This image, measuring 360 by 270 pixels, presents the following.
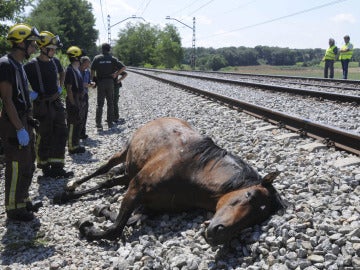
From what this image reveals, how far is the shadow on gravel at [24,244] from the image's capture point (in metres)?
3.83

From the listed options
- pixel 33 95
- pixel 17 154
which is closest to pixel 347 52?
pixel 33 95

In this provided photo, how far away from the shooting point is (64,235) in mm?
4215

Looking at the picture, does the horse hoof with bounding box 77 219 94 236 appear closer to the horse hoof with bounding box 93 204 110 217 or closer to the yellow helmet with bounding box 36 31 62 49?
the horse hoof with bounding box 93 204 110 217

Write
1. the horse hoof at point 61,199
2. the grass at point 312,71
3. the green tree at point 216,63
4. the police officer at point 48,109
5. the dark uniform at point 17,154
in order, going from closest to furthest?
the dark uniform at point 17,154 < the horse hoof at point 61,199 < the police officer at point 48,109 < the grass at point 312,71 < the green tree at point 216,63

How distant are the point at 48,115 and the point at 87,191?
5.67ft

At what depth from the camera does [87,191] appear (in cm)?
524

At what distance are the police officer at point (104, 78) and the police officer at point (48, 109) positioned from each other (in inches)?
151

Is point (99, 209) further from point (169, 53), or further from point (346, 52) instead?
point (169, 53)

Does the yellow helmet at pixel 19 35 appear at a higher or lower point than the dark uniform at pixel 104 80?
higher

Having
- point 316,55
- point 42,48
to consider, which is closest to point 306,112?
point 42,48

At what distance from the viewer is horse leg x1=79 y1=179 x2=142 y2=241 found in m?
3.84

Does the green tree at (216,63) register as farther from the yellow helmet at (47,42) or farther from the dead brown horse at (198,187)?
the dead brown horse at (198,187)

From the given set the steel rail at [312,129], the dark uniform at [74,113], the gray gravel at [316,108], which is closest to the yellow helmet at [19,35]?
the dark uniform at [74,113]

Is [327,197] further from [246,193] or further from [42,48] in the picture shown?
[42,48]
